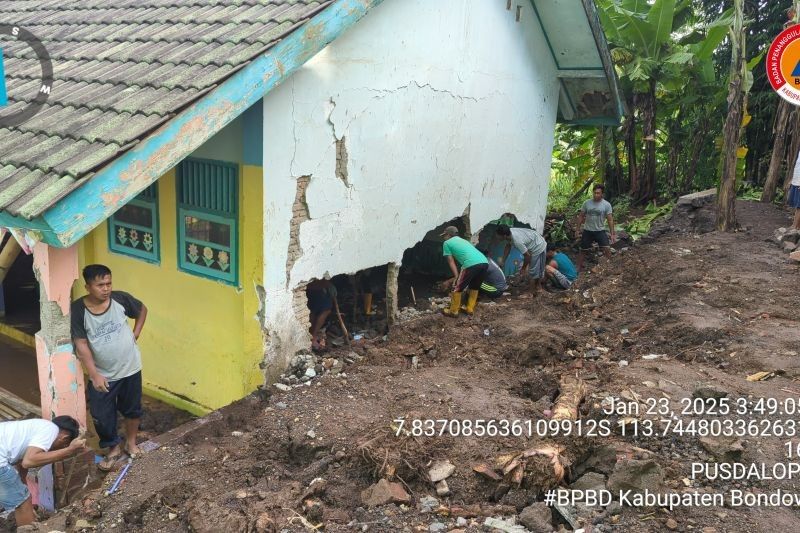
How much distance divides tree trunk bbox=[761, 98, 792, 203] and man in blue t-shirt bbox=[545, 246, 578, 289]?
17.0 feet

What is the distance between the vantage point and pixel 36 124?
4.86 meters

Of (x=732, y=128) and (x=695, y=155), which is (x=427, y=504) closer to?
(x=732, y=128)

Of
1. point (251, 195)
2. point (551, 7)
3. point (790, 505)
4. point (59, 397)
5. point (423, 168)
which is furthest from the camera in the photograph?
point (551, 7)

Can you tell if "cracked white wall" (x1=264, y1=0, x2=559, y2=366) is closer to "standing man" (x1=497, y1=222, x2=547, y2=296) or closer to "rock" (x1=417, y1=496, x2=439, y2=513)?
"standing man" (x1=497, y1=222, x2=547, y2=296)

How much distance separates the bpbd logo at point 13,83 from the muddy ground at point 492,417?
9.42 ft

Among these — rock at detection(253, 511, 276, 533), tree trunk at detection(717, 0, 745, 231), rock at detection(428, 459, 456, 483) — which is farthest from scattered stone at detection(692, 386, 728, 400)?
tree trunk at detection(717, 0, 745, 231)

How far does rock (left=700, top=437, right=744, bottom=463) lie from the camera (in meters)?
4.27

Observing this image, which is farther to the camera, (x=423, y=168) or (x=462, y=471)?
(x=423, y=168)

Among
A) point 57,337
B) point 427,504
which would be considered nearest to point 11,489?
point 57,337

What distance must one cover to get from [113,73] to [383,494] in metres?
3.85

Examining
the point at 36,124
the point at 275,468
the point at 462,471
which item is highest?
the point at 36,124

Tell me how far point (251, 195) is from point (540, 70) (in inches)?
231

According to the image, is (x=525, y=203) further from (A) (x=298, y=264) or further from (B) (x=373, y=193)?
(A) (x=298, y=264)

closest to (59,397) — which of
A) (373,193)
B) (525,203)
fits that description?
(373,193)
